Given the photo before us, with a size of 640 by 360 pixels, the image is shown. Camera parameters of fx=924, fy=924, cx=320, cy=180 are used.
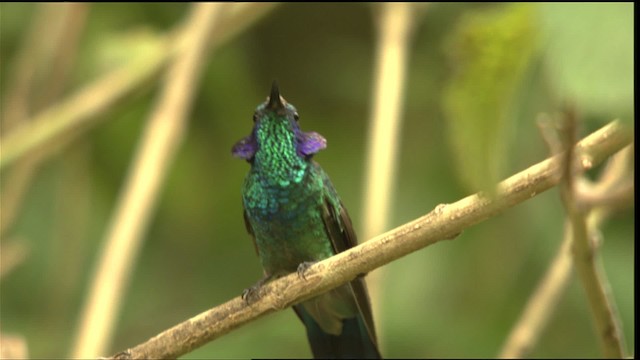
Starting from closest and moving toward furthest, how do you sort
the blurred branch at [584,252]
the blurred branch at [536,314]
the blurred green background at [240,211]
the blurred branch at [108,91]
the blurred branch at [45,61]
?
1. the blurred branch at [584,252]
2. the blurred branch at [536,314]
3. the blurred branch at [108,91]
4. the blurred green background at [240,211]
5. the blurred branch at [45,61]

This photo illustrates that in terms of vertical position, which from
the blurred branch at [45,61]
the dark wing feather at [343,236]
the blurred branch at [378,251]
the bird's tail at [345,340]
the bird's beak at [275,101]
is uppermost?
the blurred branch at [45,61]

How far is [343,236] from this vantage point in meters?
1.13

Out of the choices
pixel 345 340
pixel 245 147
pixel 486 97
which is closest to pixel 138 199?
pixel 245 147

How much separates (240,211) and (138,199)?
47 cm

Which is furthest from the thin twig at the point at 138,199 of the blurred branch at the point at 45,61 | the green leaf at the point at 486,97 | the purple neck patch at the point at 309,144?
the green leaf at the point at 486,97

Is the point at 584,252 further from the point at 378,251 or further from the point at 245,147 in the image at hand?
the point at 245,147

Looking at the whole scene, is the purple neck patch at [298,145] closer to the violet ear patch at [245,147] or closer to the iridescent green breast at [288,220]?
the violet ear patch at [245,147]

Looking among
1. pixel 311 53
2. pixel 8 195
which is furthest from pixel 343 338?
pixel 311 53

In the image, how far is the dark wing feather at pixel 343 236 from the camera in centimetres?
107

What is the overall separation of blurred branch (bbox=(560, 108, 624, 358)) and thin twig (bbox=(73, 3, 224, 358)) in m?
0.50

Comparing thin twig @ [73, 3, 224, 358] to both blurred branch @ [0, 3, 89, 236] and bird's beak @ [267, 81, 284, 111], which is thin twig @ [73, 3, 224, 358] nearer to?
bird's beak @ [267, 81, 284, 111]

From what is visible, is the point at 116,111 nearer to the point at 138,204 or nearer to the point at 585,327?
the point at 138,204

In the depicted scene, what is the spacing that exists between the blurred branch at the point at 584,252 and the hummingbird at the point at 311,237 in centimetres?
31

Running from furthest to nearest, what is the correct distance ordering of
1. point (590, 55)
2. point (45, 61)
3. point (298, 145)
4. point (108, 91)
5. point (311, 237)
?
1. point (45, 61)
2. point (108, 91)
3. point (311, 237)
4. point (298, 145)
5. point (590, 55)
